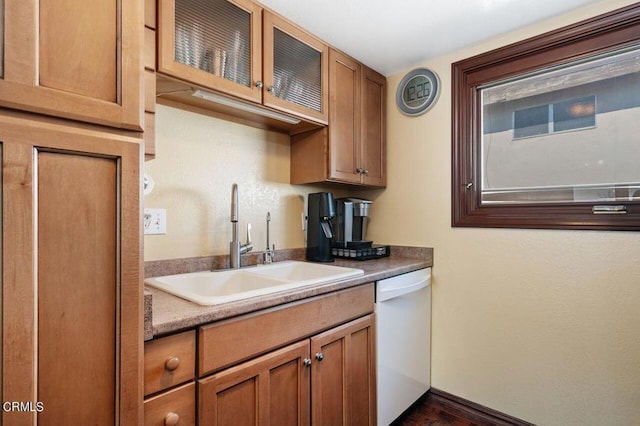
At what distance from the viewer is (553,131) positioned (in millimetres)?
1677

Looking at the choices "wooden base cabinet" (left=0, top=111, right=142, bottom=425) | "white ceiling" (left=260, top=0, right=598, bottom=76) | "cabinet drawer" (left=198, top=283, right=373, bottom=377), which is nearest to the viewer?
"wooden base cabinet" (left=0, top=111, right=142, bottom=425)

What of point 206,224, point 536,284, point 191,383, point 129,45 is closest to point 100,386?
point 191,383

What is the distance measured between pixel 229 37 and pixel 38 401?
4.46ft

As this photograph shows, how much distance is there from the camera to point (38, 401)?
2.00 feet

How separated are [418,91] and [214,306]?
1.84 meters

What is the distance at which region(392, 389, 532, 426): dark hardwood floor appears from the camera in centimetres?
178

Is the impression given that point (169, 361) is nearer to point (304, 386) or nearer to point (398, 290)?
point (304, 386)

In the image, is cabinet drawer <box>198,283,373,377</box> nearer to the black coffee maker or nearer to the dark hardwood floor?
the black coffee maker

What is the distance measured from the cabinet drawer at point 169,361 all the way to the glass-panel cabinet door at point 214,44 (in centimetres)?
93

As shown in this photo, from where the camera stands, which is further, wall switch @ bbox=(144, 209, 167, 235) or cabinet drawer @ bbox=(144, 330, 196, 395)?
wall switch @ bbox=(144, 209, 167, 235)

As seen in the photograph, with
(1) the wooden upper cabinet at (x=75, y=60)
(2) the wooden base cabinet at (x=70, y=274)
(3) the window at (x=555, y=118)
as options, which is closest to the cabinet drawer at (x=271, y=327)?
(2) the wooden base cabinet at (x=70, y=274)

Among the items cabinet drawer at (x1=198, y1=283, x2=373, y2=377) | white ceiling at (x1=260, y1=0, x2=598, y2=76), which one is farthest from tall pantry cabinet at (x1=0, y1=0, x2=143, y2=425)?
white ceiling at (x1=260, y1=0, x2=598, y2=76)

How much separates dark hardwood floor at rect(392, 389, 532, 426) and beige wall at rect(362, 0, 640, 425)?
45 millimetres

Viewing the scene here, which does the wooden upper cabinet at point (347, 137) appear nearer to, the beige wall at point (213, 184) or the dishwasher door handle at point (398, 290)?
the beige wall at point (213, 184)
